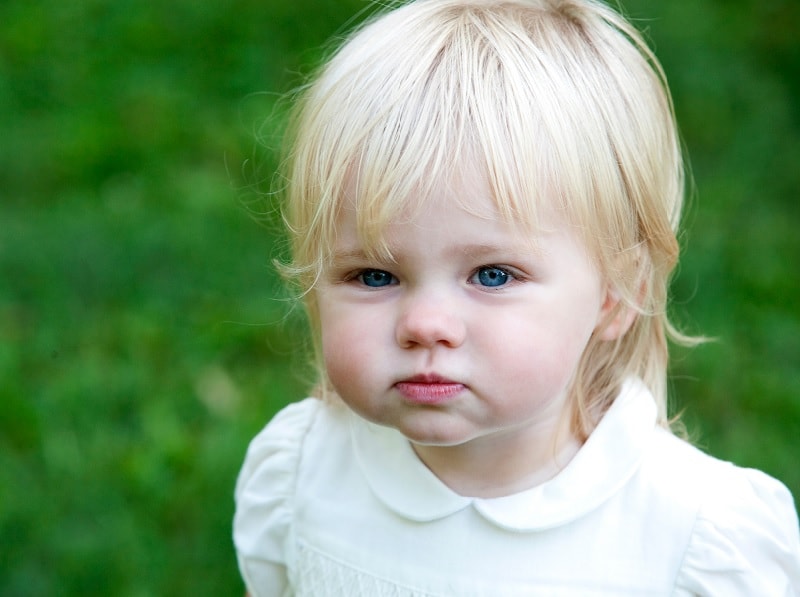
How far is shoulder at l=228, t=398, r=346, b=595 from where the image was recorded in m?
1.96

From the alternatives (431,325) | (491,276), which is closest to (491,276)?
(491,276)

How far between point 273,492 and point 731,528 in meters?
0.75

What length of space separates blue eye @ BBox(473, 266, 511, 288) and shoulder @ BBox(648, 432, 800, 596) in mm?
394

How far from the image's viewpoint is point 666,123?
1.82 metres

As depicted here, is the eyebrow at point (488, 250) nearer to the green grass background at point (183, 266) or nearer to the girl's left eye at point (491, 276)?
the girl's left eye at point (491, 276)

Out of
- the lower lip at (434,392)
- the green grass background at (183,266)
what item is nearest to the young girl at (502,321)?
the lower lip at (434,392)

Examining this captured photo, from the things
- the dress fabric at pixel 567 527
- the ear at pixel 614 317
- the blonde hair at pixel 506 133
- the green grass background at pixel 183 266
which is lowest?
the green grass background at pixel 183 266

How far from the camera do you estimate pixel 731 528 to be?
165cm

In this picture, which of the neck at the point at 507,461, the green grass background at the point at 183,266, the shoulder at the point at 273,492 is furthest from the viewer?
the green grass background at the point at 183,266

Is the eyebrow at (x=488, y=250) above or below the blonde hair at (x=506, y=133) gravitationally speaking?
below

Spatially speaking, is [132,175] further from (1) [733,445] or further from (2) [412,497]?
(2) [412,497]

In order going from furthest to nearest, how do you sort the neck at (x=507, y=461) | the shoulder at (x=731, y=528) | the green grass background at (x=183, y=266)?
the green grass background at (x=183, y=266), the neck at (x=507, y=461), the shoulder at (x=731, y=528)

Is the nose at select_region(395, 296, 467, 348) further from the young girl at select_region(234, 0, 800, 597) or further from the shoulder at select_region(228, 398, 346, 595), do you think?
the shoulder at select_region(228, 398, 346, 595)

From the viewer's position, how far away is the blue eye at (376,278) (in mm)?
1598
